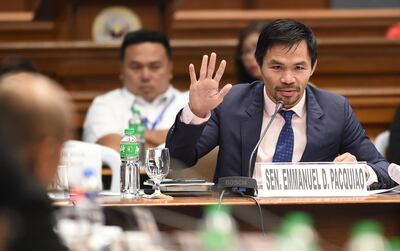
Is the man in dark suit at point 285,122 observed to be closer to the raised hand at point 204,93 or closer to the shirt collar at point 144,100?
the raised hand at point 204,93

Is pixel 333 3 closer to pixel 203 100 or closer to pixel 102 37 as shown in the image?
pixel 102 37

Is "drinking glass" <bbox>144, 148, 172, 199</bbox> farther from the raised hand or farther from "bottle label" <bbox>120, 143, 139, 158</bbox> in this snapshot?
the raised hand

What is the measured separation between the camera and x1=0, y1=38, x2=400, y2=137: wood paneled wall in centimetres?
642

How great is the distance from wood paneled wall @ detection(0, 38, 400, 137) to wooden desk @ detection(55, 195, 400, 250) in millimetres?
2746

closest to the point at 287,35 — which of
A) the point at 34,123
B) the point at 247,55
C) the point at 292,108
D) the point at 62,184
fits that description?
the point at 292,108

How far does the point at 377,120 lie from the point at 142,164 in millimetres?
1916

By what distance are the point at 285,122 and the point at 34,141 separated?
9.30 ft

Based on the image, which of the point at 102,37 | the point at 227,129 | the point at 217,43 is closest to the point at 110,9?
the point at 102,37

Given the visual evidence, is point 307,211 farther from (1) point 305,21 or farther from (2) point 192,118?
(1) point 305,21

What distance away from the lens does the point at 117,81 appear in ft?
21.5

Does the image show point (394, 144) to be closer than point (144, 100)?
Yes

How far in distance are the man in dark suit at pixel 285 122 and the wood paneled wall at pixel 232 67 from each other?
6.72ft

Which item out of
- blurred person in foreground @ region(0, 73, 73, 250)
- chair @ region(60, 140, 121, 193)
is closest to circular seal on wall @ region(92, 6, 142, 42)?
chair @ region(60, 140, 121, 193)

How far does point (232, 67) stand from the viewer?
6508 millimetres
